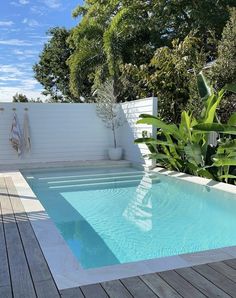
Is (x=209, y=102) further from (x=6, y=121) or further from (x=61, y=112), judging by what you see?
(x=6, y=121)

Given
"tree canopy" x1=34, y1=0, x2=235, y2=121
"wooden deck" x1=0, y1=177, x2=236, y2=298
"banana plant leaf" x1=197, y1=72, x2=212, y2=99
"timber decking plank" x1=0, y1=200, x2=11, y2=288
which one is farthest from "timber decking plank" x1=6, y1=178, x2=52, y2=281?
"tree canopy" x1=34, y1=0, x2=235, y2=121

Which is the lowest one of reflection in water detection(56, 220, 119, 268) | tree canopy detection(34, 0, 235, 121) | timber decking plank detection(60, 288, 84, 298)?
reflection in water detection(56, 220, 119, 268)

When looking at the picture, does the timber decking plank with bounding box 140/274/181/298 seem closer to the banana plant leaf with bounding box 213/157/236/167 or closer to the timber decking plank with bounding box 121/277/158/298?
the timber decking plank with bounding box 121/277/158/298

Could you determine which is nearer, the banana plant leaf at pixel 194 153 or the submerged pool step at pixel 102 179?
the banana plant leaf at pixel 194 153

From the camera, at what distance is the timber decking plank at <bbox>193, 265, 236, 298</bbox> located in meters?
2.97

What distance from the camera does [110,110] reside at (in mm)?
12289

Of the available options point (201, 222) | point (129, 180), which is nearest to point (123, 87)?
point (129, 180)

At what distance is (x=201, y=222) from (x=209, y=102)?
3222 mm

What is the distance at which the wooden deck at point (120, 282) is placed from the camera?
2891 mm

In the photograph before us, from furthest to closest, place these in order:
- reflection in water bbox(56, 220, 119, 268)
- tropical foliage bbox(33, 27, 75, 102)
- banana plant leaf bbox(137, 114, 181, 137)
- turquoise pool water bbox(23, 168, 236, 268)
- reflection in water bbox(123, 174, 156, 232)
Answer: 1. tropical foliage bbox(33, 27, 75, 102)
2. banana plant leaf bbox(137, 114, 181, 137)
3. reflection in water bbox(123, 174, 156, 232)
4. turquoise pool water bbox(23, 168, 236, 268)
5. reflection in water bbox(56, 220, 119, 268)

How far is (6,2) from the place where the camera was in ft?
51.4

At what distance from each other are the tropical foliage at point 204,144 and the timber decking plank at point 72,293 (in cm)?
499

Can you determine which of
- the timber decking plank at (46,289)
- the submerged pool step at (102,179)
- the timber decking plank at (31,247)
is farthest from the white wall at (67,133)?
the timber decking plank at (46,289)

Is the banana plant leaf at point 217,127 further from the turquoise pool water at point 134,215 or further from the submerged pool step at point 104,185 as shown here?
the submerged pool step at point 104,185
